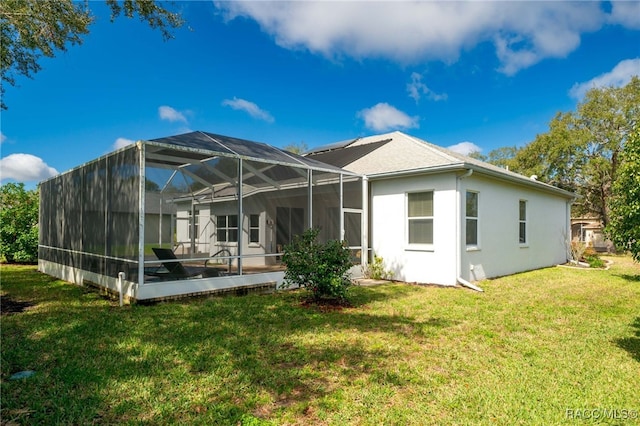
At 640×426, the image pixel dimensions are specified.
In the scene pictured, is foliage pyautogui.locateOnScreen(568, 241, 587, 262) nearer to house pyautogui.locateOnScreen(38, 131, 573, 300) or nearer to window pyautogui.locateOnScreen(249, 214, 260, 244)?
house pyautogui.locateOnScreen(38, 131, 573, 300)

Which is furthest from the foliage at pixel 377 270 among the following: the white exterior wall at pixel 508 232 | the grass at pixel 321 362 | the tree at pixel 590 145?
the tree at pixel 590 145

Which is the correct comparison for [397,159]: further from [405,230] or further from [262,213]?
[262,213]

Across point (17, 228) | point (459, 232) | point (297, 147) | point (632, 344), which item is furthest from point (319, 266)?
point (297, 147)

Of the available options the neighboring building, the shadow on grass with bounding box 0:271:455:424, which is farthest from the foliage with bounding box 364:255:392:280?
the neighboring building

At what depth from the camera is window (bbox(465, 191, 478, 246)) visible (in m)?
9.85

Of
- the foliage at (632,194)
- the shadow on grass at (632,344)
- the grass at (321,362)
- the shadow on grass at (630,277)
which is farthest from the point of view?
the shadow on grass at (630,277)

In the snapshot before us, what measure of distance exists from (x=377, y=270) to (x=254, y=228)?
4.69 meters

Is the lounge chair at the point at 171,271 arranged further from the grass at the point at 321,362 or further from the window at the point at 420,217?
the window at the point at 420,217

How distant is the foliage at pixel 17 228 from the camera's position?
15.7 metres

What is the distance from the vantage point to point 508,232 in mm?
11516

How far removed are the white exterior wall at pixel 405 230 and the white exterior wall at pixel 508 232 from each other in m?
0.39

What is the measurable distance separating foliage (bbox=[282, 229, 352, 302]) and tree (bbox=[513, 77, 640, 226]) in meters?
26.1

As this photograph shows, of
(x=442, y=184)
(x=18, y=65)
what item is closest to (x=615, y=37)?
(x=442, y=184)

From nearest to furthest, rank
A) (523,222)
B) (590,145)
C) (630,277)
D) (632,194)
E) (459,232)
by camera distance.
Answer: (632,194), (459,232), (630,277), (523,222), (590,145)
